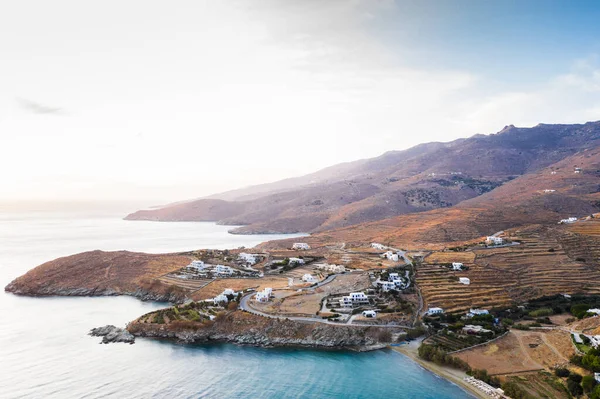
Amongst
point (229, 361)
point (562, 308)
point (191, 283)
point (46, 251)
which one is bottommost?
point (562, 308)

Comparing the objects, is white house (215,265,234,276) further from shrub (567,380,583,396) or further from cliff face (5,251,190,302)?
shrub (567,380,583,396)

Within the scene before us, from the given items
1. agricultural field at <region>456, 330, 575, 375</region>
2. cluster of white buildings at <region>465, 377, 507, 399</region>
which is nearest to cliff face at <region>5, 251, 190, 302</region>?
agricultural field at <region>456, 330, 575, 375</region>

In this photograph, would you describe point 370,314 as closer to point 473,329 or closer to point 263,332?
point 473,329

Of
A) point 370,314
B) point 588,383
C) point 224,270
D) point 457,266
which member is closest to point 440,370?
point 588,383

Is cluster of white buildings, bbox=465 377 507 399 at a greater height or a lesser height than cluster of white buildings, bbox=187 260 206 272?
lesser

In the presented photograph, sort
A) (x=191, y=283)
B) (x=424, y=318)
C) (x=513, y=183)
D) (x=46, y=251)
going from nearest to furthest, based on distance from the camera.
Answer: (x=424, y=318) → (x=191, y=283) → (x=46, y=251) → (x=513, y=183)

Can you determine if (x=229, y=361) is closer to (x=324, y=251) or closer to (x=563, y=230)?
(x=324, y=251)

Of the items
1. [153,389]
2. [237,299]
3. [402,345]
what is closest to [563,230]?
[402,345]
